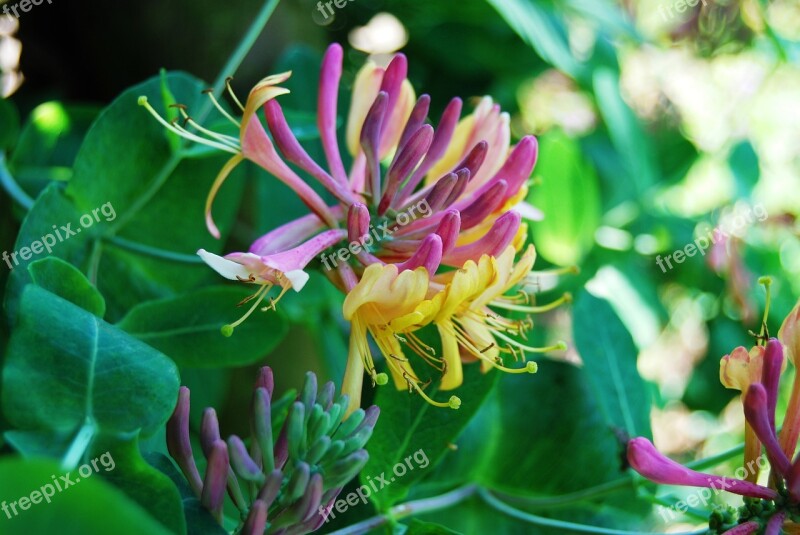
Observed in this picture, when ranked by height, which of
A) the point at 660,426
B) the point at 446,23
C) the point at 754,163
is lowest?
the point at 660,426

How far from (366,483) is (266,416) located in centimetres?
13

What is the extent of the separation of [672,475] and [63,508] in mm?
394

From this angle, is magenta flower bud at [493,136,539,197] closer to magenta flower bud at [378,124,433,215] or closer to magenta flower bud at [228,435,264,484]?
magenta flower bud at [378,124,433,215]

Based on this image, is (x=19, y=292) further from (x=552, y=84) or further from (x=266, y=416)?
(x=552, y=84)

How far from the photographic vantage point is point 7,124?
764 millimetres

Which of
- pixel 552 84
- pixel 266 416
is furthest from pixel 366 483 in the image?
pixel 552 84

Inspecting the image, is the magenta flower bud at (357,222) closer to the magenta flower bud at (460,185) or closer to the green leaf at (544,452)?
the magenta flower bud at (460,185)

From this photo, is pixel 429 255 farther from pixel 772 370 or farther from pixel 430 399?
pixel 772 370

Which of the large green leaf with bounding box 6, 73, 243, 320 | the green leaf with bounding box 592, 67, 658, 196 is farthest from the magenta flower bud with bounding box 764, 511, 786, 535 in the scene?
the green leaf with bounding box 592, 67, 658, 196

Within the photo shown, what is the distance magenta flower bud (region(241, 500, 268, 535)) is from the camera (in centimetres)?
42

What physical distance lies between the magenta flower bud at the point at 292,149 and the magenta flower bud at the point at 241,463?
0.73ft

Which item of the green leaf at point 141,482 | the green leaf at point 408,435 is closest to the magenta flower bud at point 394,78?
the green leaf at point 408,435

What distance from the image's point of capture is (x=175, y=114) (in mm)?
663

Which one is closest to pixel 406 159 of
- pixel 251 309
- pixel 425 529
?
pixel 251 309
